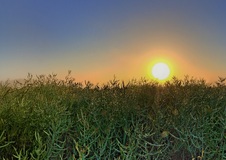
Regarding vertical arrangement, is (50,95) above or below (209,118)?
above

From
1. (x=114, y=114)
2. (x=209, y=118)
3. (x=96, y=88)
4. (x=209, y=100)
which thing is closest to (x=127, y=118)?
(x=114, y=114)

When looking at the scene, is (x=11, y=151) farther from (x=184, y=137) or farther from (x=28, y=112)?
(x=184, y=137)

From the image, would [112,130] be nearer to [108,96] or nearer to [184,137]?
[184,137]

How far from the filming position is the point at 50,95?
3740mm

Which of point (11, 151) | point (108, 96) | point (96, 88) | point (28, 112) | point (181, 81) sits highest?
point (181, 81)

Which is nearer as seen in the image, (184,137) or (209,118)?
(184,137)

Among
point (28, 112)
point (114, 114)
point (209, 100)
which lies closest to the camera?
point (28, 112)

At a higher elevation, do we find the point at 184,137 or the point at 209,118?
the point at 209,118

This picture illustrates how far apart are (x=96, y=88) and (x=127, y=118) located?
4.36ft

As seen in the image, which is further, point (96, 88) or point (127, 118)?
point (96, 88)

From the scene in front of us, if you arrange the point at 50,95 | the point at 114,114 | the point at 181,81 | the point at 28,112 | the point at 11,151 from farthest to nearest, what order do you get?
the point at 181,81, the point at 50,95, the point at 114,114, the point at 28,112, the point at 11,151

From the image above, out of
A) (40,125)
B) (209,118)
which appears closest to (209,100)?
(209,118)

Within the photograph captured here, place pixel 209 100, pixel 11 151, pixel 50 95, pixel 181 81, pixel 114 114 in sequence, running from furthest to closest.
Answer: pixel 181 81
pixel 50 95
pixel 209 100
pixel 114 114
pixel 11 151

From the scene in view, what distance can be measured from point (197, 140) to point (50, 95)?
78.5 inches
